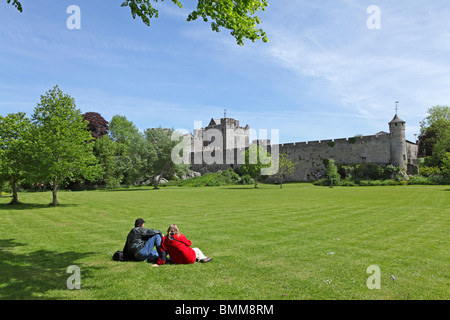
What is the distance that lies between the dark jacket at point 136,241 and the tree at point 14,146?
53.4 feet

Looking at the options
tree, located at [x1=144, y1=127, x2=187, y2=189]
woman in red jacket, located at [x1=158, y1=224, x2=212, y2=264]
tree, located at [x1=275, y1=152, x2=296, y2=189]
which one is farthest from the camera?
tree, located at [x1=144, y1=127, x2=187, y2=189]

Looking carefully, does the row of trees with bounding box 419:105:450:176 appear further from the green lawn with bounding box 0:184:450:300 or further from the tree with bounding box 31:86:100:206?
the tree with bounding box 31:86:100:206

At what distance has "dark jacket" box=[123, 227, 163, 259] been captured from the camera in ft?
23.9

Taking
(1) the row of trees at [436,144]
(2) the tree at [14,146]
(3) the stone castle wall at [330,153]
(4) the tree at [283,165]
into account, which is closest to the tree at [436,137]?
(1) the row of trees at [436,144]

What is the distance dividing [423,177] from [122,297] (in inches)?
1615

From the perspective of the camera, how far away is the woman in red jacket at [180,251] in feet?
22.7

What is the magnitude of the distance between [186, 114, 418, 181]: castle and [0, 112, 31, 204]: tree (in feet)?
129

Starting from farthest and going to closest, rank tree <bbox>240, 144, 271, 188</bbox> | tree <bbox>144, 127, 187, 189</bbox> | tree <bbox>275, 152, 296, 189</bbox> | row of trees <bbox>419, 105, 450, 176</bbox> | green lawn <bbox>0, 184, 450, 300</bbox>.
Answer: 1. tree <bbox>144, 127, 187, 189</bbox>
2. tree <bbox>275, 152, 296, 189</bbox>
3. tree <bbox>240, 144, 271, 188</bbox>
4. row of trees <bbox>419, 105, 450, 176</bbox>
5. green lawn <bbox>0, 184, 450, 300</bbox>

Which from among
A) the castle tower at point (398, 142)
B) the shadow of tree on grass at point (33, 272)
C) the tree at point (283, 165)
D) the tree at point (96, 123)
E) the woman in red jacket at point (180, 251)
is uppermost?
the tree at point (96, 123)

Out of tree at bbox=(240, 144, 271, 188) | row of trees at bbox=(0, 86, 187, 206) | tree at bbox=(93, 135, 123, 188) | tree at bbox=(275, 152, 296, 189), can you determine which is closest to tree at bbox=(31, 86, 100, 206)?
row of trees at bbox=(0, 86, 187, 206)

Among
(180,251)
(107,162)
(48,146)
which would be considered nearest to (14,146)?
(48,146)

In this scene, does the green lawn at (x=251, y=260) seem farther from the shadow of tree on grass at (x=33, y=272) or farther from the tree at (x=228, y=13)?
the tree at (x=228, y=13)

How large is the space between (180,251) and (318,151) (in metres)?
44.8
